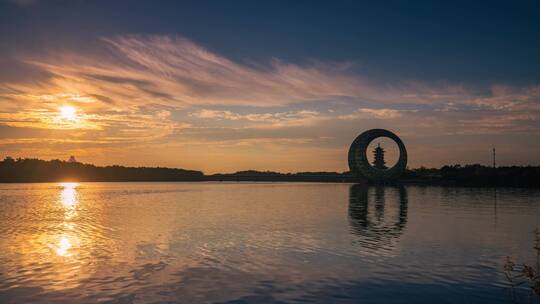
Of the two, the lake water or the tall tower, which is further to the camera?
the tall tower

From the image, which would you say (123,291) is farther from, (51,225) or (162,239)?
(51,225)

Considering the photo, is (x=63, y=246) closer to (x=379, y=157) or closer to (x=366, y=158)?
(x=366, y=158)

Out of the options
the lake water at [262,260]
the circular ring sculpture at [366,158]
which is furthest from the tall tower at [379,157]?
the lake water at [262,260]

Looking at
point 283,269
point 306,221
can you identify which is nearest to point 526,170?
point 306,221

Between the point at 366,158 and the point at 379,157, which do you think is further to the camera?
the point at 379,157

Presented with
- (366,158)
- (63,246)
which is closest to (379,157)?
(366,158)

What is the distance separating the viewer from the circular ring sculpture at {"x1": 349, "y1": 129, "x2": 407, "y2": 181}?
123 m

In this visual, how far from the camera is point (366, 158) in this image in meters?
126

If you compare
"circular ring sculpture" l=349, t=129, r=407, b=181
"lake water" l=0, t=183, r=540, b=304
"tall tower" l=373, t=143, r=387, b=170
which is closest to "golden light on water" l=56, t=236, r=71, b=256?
"lake water" l=0, t=183, r=540, b=304

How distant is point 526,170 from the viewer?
4904 inches

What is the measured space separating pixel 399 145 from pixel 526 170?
3363 cm

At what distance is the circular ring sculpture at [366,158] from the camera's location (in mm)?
123375

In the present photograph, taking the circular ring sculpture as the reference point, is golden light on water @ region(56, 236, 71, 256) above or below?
below

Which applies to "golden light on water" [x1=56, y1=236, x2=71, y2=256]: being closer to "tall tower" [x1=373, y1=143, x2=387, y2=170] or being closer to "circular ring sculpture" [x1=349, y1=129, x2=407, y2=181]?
"circular ring sculpture" [x1=349, y1=129, x2=407, y2=181]
